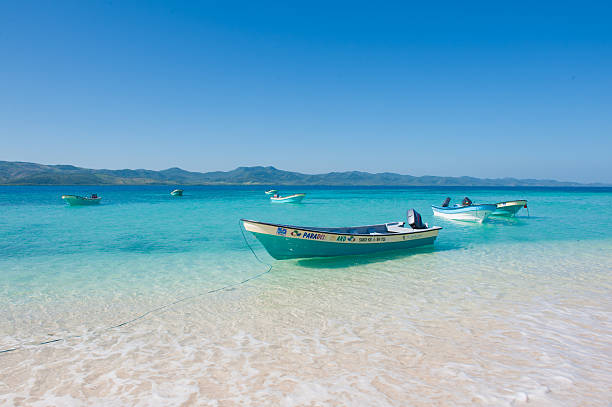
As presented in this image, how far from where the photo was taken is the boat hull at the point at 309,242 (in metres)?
11.4

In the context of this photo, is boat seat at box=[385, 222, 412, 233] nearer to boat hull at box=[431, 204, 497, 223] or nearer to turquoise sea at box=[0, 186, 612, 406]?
turquoise sea at box=[0, 186, 612, 406]

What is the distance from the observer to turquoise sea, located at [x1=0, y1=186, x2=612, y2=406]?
4.54 metres

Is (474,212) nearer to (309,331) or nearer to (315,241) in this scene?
(315,241)

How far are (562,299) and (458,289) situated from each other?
7.78ft

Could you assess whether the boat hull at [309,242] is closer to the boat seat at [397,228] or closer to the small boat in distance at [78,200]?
the boat seat at [397,228]

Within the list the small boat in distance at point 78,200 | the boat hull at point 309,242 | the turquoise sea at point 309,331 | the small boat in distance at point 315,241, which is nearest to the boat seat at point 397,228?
the small boat in distance at point 315,241

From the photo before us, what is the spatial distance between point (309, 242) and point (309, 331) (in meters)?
5.41

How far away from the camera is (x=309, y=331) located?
257 inches

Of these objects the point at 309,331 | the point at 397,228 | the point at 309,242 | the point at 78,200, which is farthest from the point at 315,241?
the point at 78,200

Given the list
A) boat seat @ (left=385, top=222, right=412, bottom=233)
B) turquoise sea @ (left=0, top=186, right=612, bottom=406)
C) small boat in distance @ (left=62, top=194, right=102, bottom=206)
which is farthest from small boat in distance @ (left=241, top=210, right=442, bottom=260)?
small boat in distance @ (left=62, top=194, right=102, bottom=206)

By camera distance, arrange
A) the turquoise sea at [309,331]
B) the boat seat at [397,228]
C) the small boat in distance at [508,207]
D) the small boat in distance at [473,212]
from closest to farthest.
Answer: the turquoise sea at [309,331] < the boat seat at [397,228] < the small boat in distance at [473,212] < the small boat in distance at [508,207]

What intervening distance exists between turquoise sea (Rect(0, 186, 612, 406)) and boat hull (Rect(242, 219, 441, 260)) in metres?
0.49

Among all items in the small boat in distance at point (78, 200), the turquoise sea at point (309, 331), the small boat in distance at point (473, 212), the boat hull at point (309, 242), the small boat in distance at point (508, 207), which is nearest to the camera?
the turquoise sea at point (309, 331)

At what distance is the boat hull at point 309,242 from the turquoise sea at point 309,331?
0.49 m
